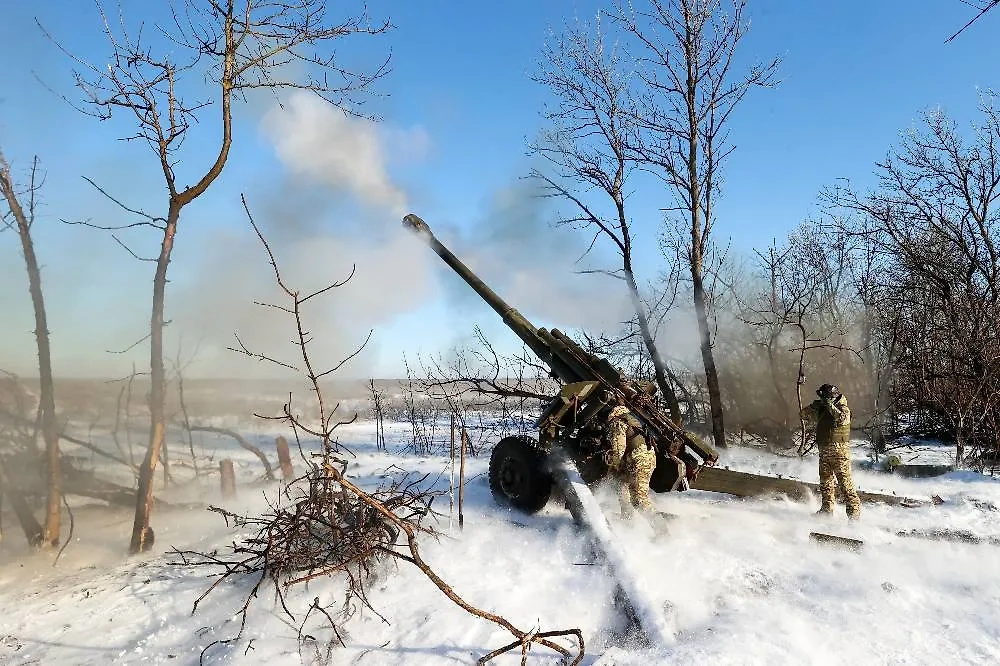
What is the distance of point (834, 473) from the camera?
19.3ft

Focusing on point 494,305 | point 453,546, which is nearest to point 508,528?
point 453,546

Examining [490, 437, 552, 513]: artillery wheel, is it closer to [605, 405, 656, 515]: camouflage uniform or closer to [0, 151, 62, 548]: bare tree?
[605, 405, 656, 515]: camouflage uniform

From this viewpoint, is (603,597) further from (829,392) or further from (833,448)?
(829,392)

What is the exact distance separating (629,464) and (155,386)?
5447 millimetres

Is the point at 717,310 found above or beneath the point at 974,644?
above

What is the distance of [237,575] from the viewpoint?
480 centimetres

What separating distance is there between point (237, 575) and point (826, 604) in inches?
178

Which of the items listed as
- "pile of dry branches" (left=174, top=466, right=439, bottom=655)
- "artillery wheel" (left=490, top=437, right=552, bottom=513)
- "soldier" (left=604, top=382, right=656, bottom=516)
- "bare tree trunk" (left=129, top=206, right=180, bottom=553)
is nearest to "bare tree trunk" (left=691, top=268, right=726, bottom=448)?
"soldier" (left=604, top=382, right=656, bottom=516)

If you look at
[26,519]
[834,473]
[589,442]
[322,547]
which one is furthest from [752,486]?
[26,519]

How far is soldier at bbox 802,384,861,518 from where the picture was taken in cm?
581

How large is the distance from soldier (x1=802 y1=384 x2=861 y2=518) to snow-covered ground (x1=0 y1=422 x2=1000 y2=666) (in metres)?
0.26

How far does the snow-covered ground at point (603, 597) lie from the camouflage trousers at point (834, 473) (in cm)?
21

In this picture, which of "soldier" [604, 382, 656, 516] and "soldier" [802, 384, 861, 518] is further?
"soldier" [802, 384, 861, 518]

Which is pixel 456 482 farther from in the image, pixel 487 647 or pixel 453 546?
pixel 487 647
